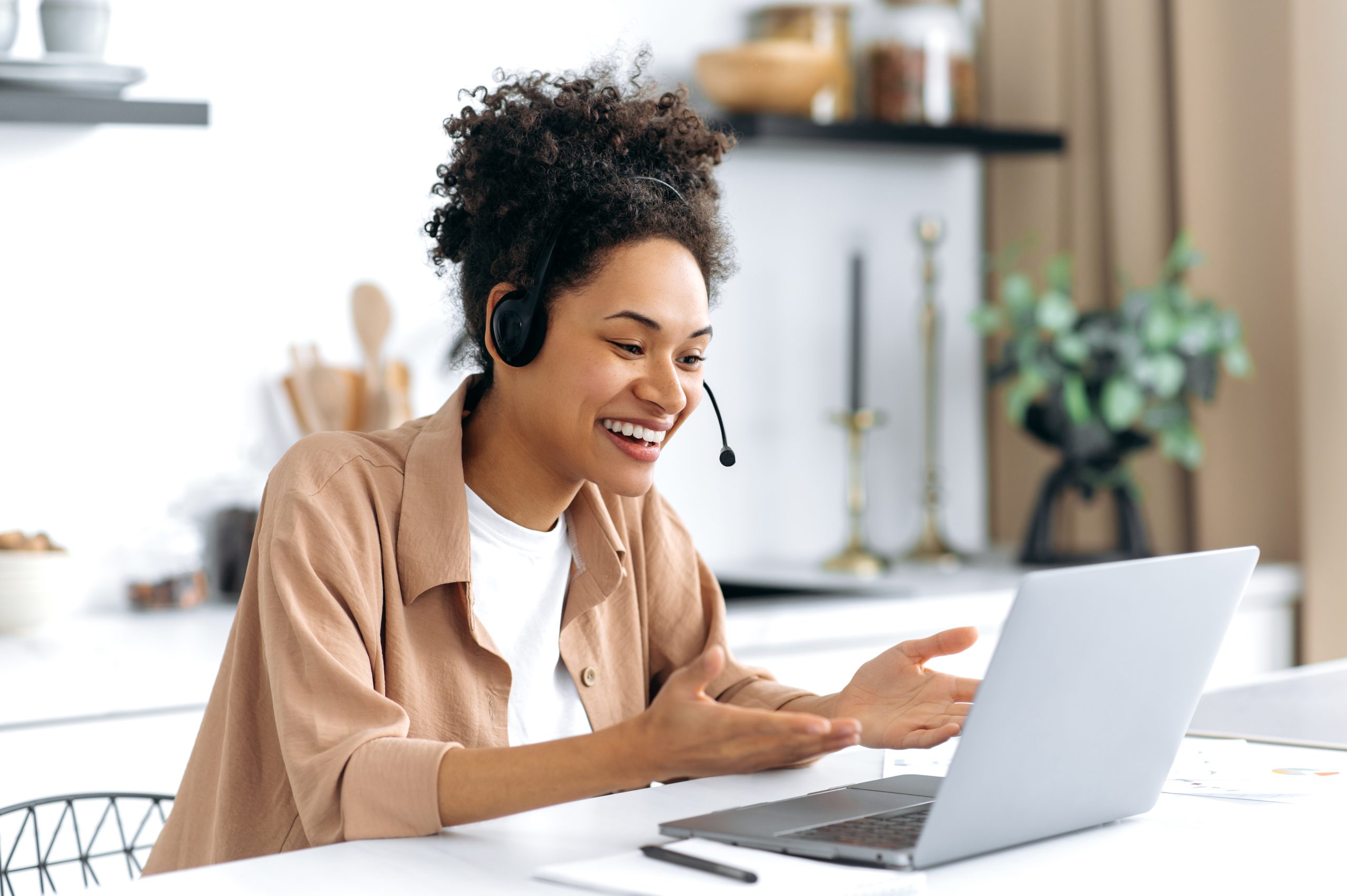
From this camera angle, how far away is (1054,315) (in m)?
2.63

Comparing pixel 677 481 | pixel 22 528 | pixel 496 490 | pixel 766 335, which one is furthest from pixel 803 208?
pixel 496 490

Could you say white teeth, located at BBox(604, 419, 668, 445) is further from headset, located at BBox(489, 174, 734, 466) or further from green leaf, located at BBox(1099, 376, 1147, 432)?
green leaf, located at BBox(1099, 376, 1147, 432)

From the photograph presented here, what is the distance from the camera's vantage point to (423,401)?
2.50 meters

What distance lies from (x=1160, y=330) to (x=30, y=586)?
5.93ft

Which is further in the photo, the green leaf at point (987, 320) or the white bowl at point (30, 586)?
the green leaf at point (987, 320)

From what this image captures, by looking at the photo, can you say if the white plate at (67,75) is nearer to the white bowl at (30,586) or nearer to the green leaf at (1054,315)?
the white bowl at (30,586)

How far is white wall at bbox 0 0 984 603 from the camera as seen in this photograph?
2.19m

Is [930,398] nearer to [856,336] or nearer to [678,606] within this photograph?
[856,336]

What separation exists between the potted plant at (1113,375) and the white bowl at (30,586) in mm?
1611

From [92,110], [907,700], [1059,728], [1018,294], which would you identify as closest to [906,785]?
[907,700]

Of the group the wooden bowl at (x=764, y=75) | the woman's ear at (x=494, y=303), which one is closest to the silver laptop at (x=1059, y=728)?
the woman's ear at (x=494, y=303)

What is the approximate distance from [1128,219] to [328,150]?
1.50 m

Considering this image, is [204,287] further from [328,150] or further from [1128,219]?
[1128,219]

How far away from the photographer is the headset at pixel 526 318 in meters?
1.23
